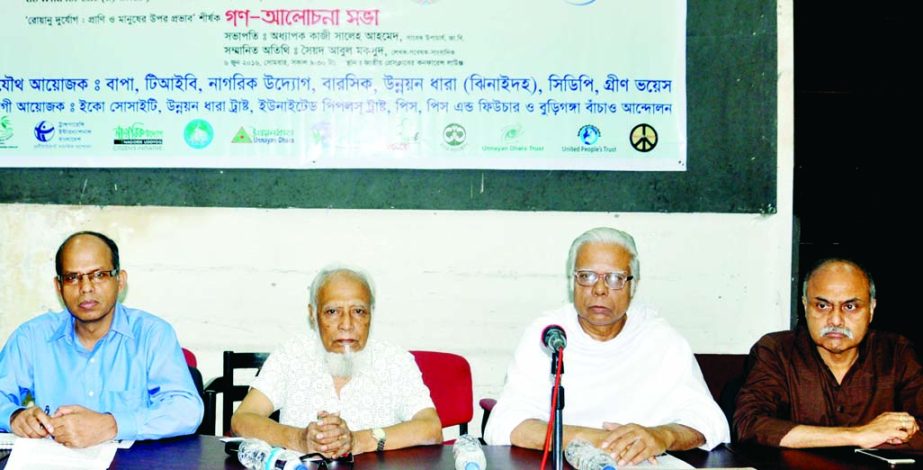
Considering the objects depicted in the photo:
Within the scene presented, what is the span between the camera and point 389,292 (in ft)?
13.9

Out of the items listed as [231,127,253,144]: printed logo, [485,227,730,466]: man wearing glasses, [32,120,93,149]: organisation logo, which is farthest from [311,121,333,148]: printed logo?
[485,227,730,466]: man wearing glasses

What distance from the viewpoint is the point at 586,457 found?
7.93 ft

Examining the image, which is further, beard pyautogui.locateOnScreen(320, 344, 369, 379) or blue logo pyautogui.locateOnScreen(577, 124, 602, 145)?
blue logo pyautogui.locateOnScreen(577, 124, 602, 145)

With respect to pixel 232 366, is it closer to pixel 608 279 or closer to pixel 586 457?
pixel 608 279

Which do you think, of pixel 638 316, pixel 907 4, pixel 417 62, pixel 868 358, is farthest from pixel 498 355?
pixel 907 4

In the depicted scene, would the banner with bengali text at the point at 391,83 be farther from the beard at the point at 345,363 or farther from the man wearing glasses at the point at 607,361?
the beard at the point at 345,363

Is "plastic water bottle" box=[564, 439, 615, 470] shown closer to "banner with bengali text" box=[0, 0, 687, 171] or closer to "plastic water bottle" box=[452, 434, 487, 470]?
"plastic water bottle" box=[452, 434, 487, 470]

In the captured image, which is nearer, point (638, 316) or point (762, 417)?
point (762, 417)

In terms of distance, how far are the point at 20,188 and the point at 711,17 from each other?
10.4ft

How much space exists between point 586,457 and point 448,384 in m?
1.24

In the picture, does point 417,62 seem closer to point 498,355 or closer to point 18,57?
point 498,355

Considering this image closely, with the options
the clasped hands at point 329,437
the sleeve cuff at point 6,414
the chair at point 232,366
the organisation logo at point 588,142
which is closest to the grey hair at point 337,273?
the chair at point 232,366

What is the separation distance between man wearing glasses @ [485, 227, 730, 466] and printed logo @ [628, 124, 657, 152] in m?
1.05

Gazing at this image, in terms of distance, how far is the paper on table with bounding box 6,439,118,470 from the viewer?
2371mm
